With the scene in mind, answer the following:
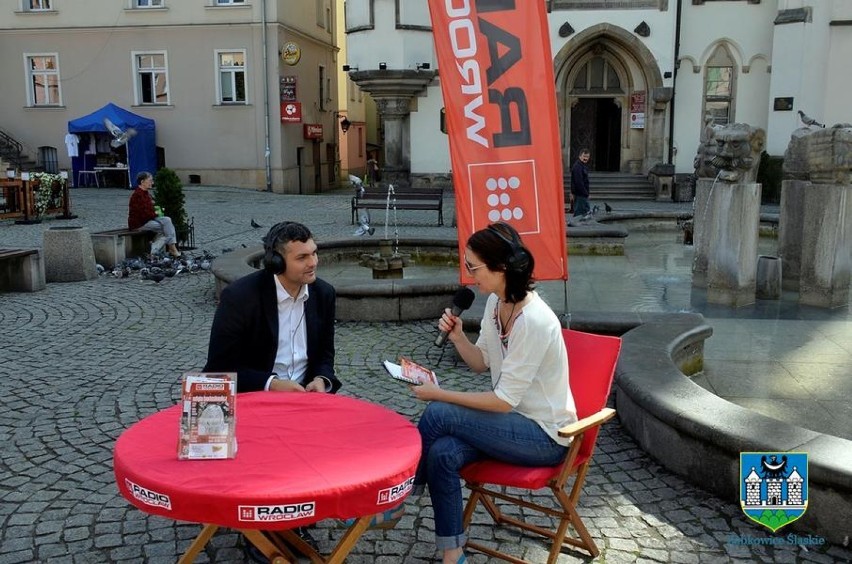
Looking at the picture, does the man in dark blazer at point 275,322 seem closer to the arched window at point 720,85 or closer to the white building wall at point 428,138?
the white building wall at point 428,138

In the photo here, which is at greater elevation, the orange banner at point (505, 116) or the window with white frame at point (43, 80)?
the window with white frame at point (43, 80)

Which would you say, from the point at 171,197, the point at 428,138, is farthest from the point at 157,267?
the point at 428,138

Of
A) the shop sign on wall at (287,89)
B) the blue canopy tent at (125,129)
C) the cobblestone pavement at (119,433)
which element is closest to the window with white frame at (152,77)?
the blue canopy tent at (125,129)

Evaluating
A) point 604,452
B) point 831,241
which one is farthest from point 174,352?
point 831,241

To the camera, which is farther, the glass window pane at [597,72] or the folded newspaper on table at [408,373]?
the glass window pane at [597,72]

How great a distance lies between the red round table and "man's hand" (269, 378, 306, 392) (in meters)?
0.40

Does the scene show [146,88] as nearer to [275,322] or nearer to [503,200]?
[503,200]

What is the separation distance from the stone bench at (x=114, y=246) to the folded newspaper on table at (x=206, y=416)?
1039 cm

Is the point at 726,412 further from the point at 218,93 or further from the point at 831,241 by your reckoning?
the point at 218,93

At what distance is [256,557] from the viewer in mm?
3795

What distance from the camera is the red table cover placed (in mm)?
2818

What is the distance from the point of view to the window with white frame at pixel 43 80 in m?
31.7

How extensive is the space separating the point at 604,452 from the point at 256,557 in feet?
7.73

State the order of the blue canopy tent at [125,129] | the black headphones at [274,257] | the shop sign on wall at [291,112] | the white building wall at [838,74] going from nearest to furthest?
the black headphones at [274,257] < the white building wall at [838,74] < the blue canopy tent at [125,129] < the shop sign on wall at [291,112]
